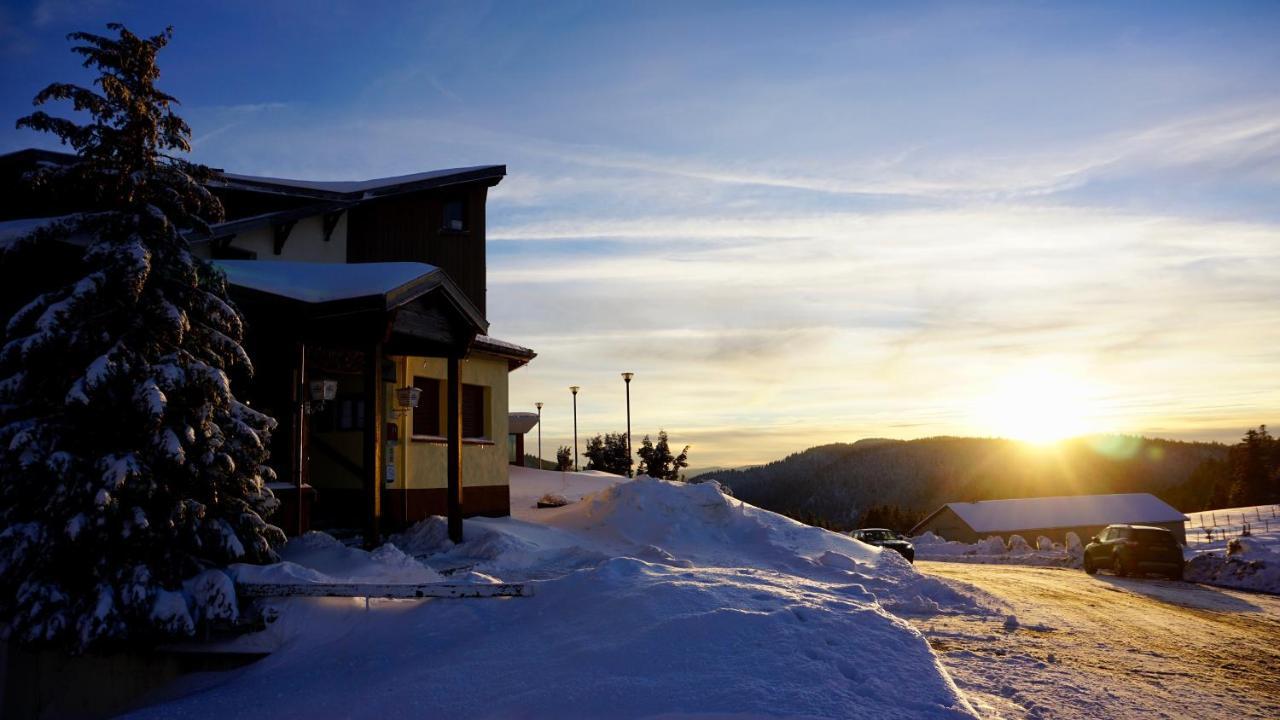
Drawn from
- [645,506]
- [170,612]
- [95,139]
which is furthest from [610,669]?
[645,506]

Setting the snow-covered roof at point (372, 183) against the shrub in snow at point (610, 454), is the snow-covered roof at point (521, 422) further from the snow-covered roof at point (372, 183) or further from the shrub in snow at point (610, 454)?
the snow-covered roof at point (372, 183)

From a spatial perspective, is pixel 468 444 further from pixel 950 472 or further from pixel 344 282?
pixel 950 472

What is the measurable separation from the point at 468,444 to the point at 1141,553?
17.2 m

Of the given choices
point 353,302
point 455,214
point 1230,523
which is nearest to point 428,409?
point 455,214

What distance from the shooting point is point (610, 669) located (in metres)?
6.57

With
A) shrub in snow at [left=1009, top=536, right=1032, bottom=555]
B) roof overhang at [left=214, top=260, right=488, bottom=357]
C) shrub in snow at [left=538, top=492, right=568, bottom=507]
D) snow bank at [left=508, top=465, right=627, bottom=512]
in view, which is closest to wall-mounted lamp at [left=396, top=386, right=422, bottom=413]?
roof overhang at [left=214, top=260, right=488, bottom=357]

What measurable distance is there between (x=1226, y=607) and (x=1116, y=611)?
3166 millimetres

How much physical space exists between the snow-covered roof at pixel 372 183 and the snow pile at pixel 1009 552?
22216mm

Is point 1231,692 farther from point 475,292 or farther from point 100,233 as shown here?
point 475,292

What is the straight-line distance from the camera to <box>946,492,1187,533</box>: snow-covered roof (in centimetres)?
7150

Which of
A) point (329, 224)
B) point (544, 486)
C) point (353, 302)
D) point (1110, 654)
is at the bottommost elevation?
point (1110, 654)

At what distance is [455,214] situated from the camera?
1973cm

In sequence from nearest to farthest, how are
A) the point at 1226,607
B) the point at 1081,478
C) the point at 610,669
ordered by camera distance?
1. the point at 610,669
2. the point at 1226,607
3. the point at 1081,478

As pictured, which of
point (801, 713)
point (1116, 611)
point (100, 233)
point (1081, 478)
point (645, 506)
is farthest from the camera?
point (1081, 478)
